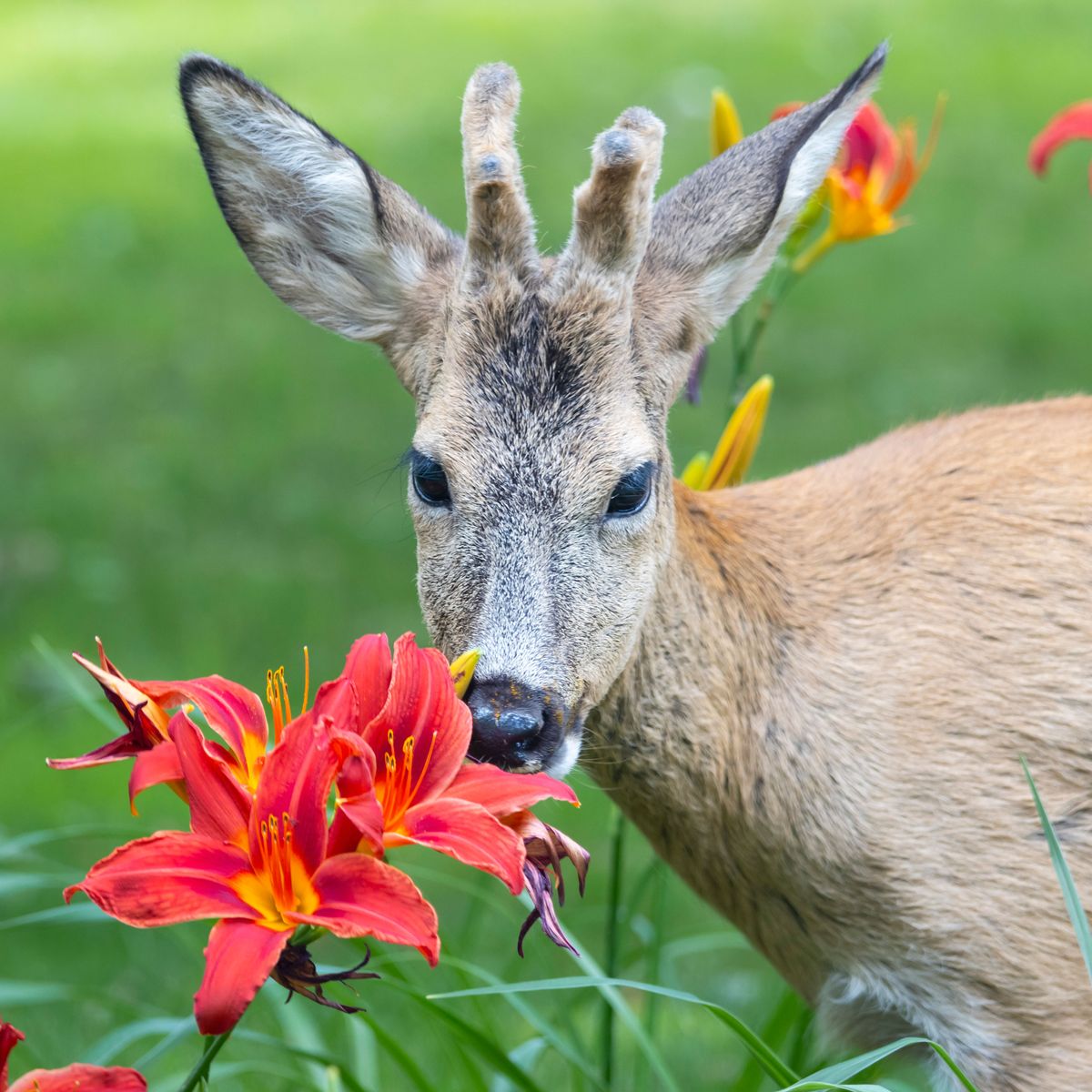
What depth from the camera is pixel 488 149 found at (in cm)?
281

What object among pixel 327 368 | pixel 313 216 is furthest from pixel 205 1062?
pixel 327 368

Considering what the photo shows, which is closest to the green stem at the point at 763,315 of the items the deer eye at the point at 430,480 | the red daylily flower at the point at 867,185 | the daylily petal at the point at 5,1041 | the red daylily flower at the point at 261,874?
the red daylily flower at the point at 867,185

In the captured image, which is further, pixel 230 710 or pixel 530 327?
pixel 530 327

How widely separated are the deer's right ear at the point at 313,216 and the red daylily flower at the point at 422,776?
1.35 metres

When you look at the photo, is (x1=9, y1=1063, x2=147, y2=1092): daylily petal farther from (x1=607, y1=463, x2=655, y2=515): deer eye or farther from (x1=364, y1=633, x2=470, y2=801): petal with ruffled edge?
(x1=607, y1=463, x2=655, y2=515): deer eye

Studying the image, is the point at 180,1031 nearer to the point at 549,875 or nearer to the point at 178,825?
the point at 549,875

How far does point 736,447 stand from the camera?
351cm

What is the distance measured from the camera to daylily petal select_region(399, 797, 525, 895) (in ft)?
5.68

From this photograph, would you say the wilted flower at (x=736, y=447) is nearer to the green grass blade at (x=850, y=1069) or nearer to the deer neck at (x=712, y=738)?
the deer neck at (x=712, y=738)

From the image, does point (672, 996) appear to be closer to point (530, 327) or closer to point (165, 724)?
point (165, 724)

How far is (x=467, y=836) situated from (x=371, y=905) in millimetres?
141

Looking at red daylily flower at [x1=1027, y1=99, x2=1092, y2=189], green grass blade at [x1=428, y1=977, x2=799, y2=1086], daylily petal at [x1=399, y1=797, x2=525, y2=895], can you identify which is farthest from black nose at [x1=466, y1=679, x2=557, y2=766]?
red daylily flower at [x1=1027, y1=99, x2=1092, y2=189]

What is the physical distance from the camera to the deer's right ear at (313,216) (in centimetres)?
311

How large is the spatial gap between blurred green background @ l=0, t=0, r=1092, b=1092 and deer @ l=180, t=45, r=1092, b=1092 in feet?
1.25
